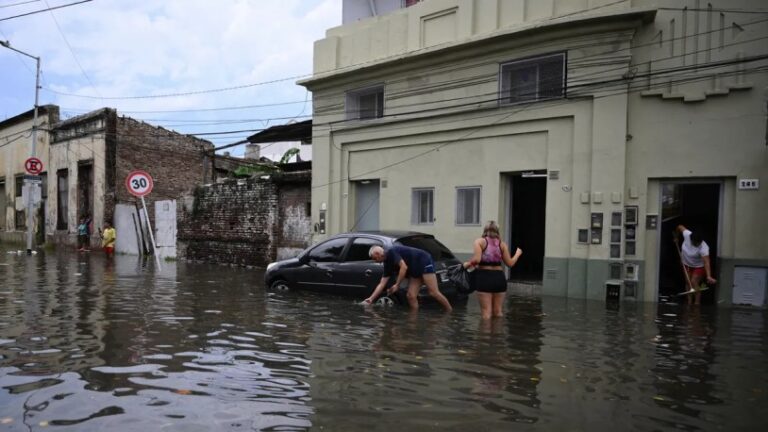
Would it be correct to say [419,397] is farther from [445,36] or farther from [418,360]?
[445,36]

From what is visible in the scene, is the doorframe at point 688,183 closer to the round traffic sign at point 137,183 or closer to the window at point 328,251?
the window at point 328,251

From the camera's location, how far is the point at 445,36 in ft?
43.5

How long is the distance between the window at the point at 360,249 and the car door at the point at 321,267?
207 mm

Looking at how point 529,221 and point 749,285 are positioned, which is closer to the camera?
point 749,285

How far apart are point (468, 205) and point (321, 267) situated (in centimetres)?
438

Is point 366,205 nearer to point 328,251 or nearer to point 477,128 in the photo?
point 477,128

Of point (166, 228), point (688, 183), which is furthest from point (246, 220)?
point (688, 183)

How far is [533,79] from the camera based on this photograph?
1214 centimetres

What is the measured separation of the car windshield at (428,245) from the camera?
30.4ft

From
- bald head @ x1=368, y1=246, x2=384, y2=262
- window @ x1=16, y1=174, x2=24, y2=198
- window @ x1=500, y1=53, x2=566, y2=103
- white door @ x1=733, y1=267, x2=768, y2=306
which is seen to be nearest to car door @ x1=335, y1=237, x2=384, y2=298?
bald head @ x1=368, y1=246, x2=384, y2=262

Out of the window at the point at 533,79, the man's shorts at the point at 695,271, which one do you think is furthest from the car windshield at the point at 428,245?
the man's shorts at the point at 695,271

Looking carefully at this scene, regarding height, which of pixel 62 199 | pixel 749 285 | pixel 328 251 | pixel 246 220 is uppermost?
pixel 62 199

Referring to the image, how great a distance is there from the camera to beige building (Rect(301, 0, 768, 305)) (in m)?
10.1

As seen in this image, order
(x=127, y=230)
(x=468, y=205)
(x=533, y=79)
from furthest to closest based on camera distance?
(x=127, y=230) → (x=468, y=205) → (x=533, y=79)
